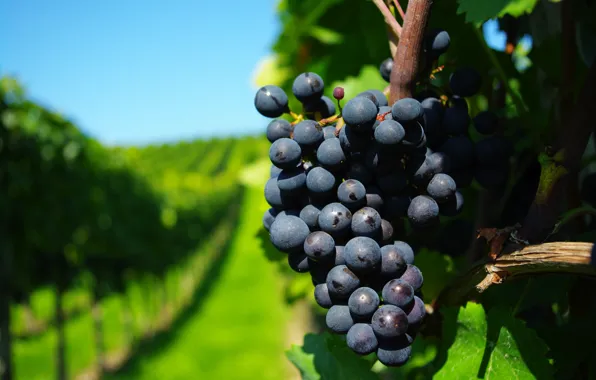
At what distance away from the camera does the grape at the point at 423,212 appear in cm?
112

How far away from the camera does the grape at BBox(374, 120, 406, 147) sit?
1029mm

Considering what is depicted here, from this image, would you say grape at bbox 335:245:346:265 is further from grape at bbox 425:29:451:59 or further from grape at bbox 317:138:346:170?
grape at bbox 425:29:451:59

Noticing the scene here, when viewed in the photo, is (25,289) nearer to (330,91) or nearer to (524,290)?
(330,91)

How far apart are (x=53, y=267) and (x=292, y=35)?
1082cm

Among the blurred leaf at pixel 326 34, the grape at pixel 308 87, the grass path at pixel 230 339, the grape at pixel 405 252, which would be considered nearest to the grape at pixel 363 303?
the grape at pixel 405 252

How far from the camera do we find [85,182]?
11820 millimetres

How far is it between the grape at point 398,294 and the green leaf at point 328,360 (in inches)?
10.2

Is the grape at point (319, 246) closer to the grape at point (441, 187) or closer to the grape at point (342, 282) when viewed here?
the grape at point (342, 282)

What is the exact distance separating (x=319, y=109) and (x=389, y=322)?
49 centimetres

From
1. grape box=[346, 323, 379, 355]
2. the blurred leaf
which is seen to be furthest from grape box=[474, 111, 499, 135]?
the blurred leaf

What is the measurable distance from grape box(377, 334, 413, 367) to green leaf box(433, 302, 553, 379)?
0.17m

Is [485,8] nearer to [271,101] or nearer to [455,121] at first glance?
[455,121]

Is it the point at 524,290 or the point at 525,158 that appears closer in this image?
the point at 524,290

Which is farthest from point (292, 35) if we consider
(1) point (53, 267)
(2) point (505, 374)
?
(1) point (53, 267)
